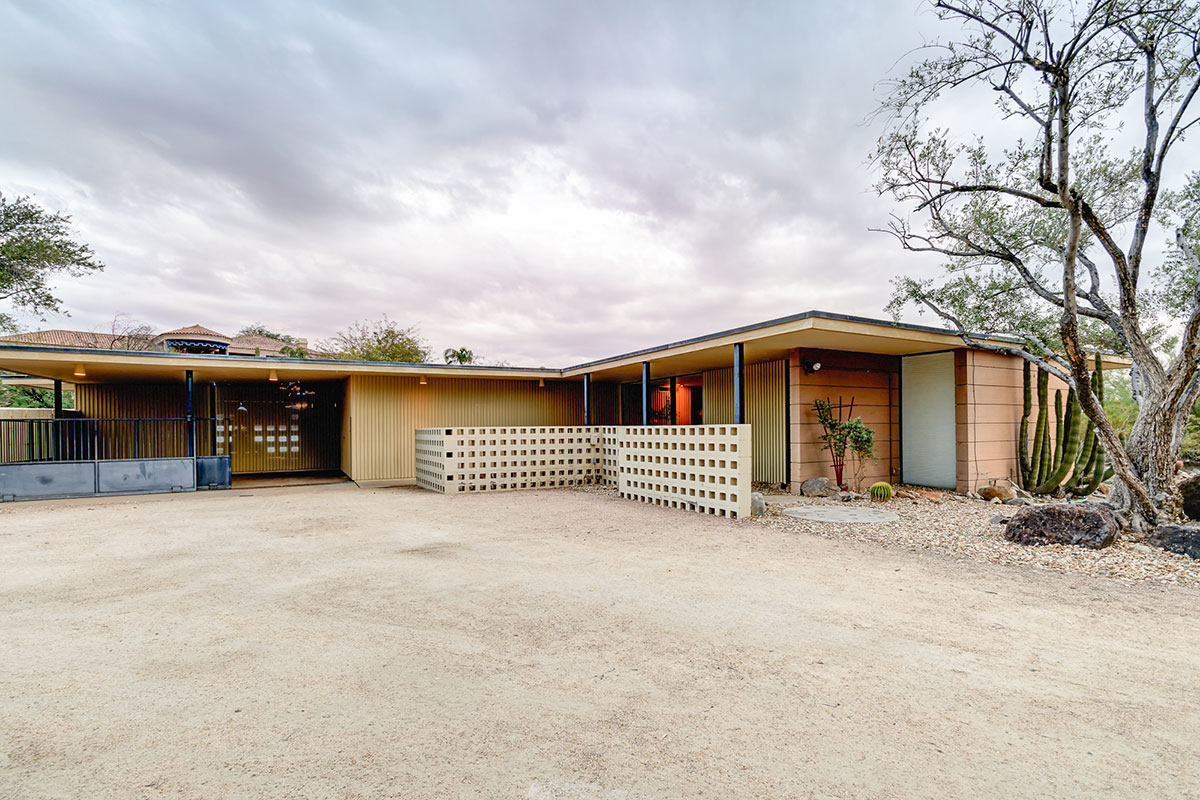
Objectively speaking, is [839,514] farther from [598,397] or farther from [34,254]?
[34,254]

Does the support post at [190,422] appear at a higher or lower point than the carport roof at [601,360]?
lower

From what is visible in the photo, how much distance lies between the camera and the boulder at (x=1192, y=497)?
19.7 ft

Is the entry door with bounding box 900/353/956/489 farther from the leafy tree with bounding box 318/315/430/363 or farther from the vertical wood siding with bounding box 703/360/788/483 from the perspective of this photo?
the leafy tree with bounding box 318/315/430/363

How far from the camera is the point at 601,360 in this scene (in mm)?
11227

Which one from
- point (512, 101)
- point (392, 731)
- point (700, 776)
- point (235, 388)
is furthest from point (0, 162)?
point (700, 776)

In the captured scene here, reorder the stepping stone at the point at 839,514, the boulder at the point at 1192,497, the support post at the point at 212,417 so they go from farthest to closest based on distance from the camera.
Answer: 1. the support post at the point at 212,417
2. the stepping stone at the point at 839,514
3. the boulder at the point at 1192,497

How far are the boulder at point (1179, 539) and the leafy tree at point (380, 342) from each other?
26.4m

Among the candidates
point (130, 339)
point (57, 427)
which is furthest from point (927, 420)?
point (130, 339)

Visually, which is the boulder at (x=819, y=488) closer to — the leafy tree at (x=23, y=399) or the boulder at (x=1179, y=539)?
the boulder at (x=1179, y=539)

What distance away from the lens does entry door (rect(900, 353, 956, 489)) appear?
9.38 metres

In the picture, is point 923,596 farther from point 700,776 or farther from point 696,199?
point 696,199

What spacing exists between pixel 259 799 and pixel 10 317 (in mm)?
20219

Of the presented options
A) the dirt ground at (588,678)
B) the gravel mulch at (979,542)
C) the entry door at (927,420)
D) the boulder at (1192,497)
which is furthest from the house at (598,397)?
the dirt ground at (588,678)

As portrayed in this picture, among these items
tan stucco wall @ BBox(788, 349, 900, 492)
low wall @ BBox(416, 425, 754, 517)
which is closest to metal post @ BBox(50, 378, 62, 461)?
low wall @ BBox(416, 425, 754, 517)
